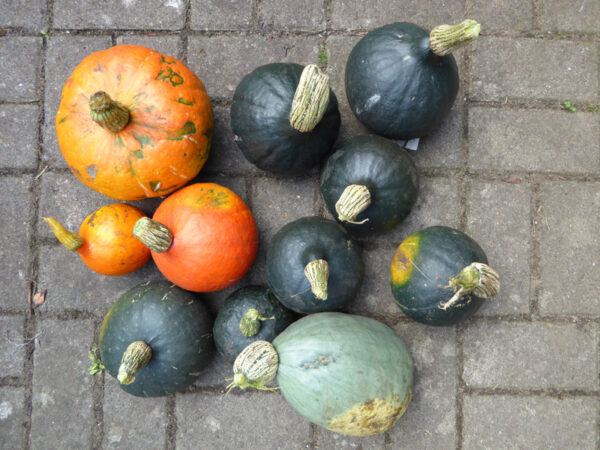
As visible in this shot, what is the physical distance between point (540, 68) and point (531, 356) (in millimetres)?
1687

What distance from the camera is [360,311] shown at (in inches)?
104

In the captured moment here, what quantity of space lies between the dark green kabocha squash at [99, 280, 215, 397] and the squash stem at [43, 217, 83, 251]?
14.8 inches

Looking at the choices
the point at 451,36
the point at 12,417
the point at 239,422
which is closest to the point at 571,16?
the point at 451,36

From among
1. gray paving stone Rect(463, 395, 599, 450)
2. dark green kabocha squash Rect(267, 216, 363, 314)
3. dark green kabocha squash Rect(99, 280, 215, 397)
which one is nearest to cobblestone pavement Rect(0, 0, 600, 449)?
gray paving stone Rect(463, 395, 599, 450)

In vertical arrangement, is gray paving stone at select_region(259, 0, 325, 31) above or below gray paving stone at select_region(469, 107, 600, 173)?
above

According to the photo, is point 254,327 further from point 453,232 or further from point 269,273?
point 453,232

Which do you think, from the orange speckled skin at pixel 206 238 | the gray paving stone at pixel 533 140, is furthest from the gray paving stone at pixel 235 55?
the gray paving stone at pixel 533 140

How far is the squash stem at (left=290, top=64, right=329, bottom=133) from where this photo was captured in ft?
6.35

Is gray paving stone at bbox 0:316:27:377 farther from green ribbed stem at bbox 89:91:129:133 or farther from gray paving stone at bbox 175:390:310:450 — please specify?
green ribbed stem at bbox 89:91:129:133

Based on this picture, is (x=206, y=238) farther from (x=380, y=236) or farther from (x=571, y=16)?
(x=571, y=16)

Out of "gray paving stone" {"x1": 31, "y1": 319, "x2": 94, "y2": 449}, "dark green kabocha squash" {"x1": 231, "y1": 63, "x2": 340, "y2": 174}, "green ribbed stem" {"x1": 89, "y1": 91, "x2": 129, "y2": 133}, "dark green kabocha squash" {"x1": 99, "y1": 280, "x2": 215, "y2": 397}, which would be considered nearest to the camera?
Answer: "green ribbed stem" {"x1": 89, "y1": 91, "x2": 129, "y2": 133}

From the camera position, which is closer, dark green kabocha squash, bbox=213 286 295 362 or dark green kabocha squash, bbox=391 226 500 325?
dark green kabocha squash, bbox=391 226 500 325

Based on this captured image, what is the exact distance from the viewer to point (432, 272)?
2.15 meters

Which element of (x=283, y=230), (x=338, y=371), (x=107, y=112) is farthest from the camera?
(x=283, y=230)
